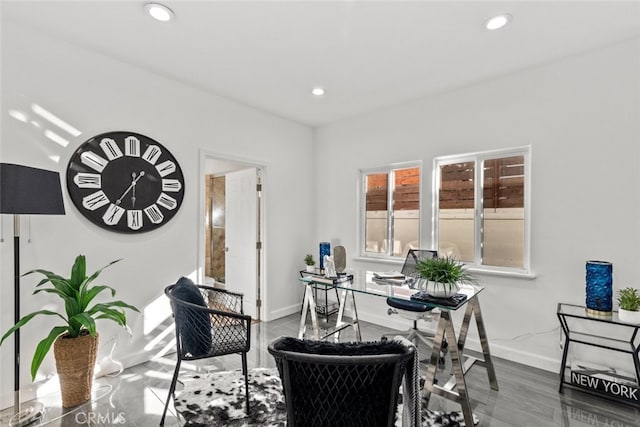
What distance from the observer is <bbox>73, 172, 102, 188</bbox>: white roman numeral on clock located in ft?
8.39

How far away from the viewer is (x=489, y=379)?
8.31 feet

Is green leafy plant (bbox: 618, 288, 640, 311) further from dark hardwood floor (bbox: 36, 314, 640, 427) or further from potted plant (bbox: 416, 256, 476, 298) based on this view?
potted plant (bbox: 416, 256, 476, 298)

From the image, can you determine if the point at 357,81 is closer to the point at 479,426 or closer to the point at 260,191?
the point at 260,191

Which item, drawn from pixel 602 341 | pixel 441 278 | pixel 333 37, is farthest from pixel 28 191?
pixel 602 341

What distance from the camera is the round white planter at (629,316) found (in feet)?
7.17

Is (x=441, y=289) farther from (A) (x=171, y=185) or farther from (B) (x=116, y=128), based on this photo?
(B) (x=116, y=128)

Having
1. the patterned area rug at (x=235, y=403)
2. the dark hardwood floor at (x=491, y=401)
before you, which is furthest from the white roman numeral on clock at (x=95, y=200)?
the patterned area rug at (x=235, y=403)

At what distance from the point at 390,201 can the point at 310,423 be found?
3102 millimetres

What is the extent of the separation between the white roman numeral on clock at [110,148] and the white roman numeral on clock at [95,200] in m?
0.33

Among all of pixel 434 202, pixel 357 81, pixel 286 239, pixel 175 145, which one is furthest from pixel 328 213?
pixel 175 145

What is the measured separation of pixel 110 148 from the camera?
273 centimetres

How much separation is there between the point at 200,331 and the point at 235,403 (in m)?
0.62

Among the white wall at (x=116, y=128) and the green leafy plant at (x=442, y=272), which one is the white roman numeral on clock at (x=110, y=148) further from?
the green leafy plant at (x=442, y=272)

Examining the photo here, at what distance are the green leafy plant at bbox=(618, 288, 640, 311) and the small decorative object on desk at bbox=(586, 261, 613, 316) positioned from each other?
0.06m
